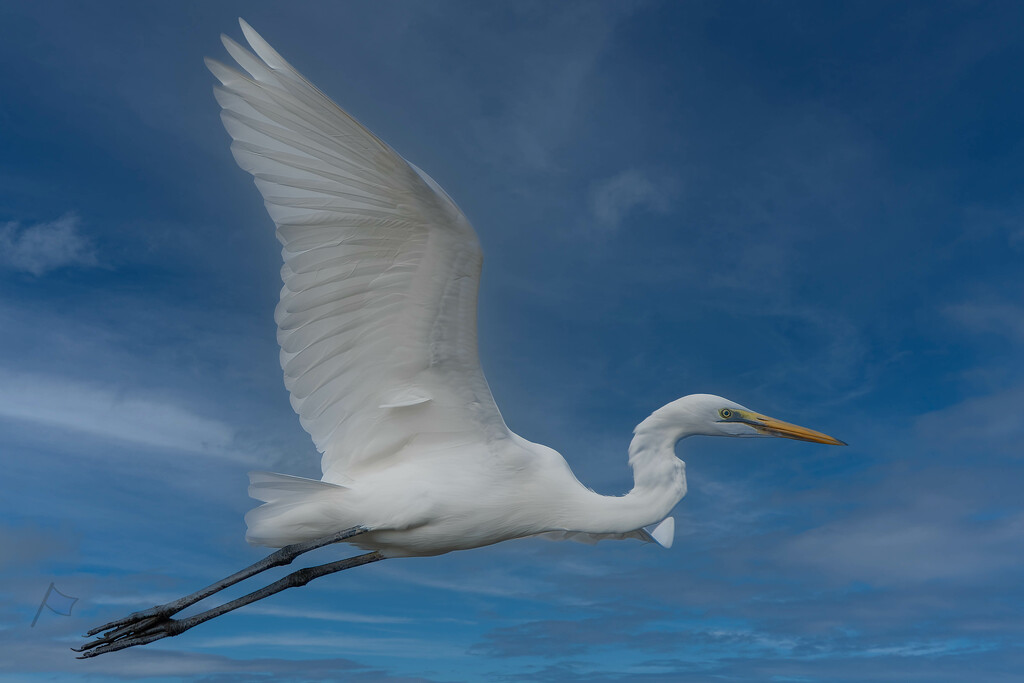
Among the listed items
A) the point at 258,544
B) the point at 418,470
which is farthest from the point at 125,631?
the point at 418,470

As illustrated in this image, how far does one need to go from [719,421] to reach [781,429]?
1.84 ft

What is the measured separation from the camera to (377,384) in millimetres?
5281

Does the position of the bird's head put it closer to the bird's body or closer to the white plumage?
the white plumage

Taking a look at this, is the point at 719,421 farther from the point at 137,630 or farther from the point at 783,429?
the point at 137,630

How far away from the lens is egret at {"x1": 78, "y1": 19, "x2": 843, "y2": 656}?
466 cm

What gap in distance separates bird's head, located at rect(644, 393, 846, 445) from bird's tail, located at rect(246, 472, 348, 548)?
234 centimetres

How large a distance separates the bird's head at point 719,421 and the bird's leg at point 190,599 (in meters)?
2.36

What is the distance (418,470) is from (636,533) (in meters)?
1.94

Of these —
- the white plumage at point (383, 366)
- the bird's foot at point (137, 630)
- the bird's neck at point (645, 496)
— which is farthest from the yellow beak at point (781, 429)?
the bird's foot at point (137, 630)

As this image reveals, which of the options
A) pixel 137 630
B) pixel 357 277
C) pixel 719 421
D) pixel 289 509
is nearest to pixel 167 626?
pixel 137 630

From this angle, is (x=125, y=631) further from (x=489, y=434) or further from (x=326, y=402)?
(x=489, y=434)

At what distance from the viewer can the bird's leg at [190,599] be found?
511cm

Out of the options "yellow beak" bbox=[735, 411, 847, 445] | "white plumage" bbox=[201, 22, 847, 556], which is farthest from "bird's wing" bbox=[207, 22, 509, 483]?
"yellow beak" bbox=[735, 411, 847, 445]

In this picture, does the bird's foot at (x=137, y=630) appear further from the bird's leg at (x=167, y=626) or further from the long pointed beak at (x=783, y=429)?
the long pointed beak at (x=783, y=429)
